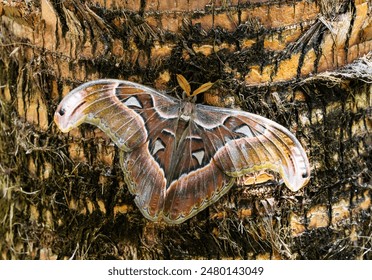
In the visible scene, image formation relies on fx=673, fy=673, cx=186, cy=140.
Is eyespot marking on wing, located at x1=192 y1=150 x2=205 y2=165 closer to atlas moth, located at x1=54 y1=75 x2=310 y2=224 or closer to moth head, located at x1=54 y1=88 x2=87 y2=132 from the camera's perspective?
atlas moth, located at x1=54 y1=75 x2=310 y2=224

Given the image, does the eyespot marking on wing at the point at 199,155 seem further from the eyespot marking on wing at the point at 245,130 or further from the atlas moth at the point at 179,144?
the eyespot marking on wing at the point at 245,130

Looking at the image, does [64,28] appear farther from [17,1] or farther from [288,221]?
[288,221]

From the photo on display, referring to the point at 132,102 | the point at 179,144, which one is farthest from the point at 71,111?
the point at 179,144

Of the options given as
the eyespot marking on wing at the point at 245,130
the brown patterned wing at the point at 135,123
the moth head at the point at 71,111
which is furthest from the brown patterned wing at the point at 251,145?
the moth head at the point at 71,111

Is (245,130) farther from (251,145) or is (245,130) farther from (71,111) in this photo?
(71,111)

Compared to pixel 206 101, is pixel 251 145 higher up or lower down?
lower down

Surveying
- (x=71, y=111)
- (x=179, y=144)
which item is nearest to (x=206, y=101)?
(x=179, y=144)
